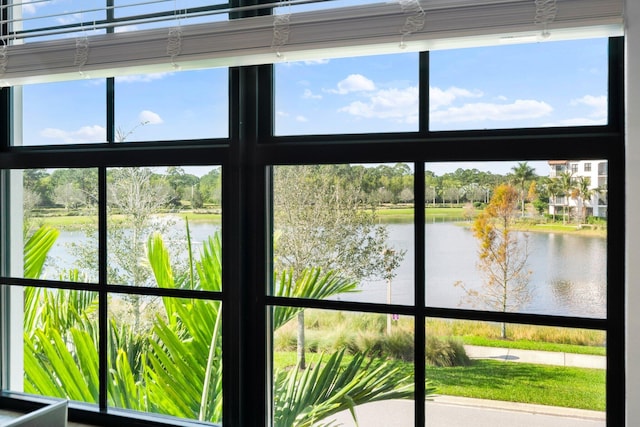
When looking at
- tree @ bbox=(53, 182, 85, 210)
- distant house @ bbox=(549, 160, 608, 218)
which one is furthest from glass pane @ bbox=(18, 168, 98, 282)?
distant house @ bbox=(549, 160, 608, 218)

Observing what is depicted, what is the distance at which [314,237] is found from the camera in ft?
6.26

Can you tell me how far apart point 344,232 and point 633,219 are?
0.82 metres

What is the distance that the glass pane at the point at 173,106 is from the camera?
2.04 metres

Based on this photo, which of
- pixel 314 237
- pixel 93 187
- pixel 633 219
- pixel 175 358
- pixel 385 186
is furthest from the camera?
pixel 93 187

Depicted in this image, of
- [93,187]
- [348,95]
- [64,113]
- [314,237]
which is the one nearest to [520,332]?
[314,237]

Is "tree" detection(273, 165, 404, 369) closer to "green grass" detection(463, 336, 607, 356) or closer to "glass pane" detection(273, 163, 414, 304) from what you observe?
"glass pane" detection(273, 163, 414, 304)

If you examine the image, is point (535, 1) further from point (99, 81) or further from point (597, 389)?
point (99, 81)

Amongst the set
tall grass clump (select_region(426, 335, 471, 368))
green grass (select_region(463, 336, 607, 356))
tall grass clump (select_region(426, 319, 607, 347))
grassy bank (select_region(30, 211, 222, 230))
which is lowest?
tall grass clump (select_region(426, 335, 471, 368))

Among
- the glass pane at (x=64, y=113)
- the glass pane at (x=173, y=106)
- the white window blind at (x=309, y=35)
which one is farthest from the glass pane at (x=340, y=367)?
the glass pane at (x=64, y=113)

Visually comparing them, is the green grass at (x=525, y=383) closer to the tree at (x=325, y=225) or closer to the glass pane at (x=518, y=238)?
the glass pane at (x=518, y=238)

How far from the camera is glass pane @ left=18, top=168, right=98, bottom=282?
88.1 inches

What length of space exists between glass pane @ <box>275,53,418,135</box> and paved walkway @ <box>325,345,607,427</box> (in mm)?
740

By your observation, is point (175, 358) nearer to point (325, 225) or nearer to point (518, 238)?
point (325, 225)

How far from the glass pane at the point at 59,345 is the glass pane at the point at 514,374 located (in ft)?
4.28
